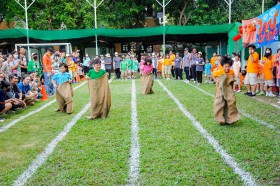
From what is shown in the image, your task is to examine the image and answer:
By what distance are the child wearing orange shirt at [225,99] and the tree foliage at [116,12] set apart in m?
26.8

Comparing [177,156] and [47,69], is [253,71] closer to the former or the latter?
[177,156]

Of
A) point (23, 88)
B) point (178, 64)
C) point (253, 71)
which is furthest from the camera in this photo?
Result: point (178, 64)

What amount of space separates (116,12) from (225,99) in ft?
92.0

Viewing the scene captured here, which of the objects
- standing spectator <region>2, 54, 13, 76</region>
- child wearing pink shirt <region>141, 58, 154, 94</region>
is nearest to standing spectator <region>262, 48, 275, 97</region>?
child wearing pink shirt <region>141, 58, 154, 94</region>

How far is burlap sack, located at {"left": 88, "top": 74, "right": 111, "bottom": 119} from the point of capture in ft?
27.8

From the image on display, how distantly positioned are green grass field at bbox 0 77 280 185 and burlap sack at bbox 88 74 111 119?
0.34m

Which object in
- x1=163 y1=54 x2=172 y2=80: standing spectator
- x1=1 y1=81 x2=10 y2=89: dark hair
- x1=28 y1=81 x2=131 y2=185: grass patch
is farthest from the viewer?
x1=163 y1=54 x2=172 y2=80: standing spectator

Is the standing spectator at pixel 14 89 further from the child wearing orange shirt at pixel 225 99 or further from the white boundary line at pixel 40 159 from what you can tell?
the child wearing orange shirt at pixel 225 99

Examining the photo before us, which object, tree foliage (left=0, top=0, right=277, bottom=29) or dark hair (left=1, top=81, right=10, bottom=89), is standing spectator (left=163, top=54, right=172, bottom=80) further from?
tree foliage (left=0, top=0, right=277, bottom=29)

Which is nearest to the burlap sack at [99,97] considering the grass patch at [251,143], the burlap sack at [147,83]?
the grass patch at [251,143]

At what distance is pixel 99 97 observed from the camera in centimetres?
851

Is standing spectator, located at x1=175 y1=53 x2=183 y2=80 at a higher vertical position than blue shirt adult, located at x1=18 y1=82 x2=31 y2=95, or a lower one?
higher

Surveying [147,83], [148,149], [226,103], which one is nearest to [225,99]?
[226,103]

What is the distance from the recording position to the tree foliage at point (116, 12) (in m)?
33.5
